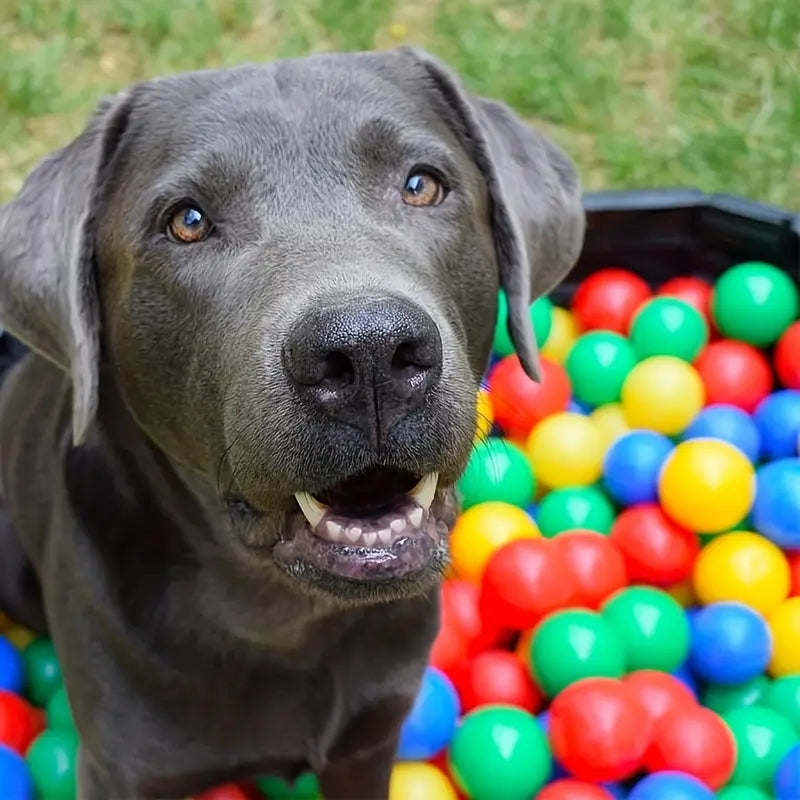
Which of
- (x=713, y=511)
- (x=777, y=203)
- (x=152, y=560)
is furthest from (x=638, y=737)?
(x=777, y=203)

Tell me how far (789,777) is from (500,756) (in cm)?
56

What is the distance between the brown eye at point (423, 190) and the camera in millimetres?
1752

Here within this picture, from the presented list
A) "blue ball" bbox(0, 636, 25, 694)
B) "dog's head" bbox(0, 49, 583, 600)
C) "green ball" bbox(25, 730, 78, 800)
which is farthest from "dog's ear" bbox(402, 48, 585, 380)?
"blue ball" bbox(0, 636, 25, 694)

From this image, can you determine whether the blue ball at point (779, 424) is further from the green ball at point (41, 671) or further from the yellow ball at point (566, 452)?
the green ball at point (41, 671)

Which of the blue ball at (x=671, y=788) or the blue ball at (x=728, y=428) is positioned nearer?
the blue ball at (x=671, y=788)

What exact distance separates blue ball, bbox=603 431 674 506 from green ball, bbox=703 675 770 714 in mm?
471

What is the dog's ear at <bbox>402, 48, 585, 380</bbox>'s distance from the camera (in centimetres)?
191

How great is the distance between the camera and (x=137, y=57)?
13.1ft

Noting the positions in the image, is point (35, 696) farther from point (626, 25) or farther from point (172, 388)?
point (626, 25)

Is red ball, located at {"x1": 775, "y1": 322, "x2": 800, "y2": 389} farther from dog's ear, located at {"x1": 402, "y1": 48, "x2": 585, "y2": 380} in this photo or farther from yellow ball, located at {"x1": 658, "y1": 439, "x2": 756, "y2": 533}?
dog's ear, located at {"x1": 402, "y1": 48, "x2": 585, "y2": 380}

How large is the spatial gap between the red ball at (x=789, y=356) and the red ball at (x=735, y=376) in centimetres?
4

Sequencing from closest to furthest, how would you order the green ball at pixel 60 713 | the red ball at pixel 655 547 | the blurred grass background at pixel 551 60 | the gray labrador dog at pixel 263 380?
the gray labrador dog at pixel 263 380, the green ball at pixel 60 713, the red ball at pixel 655 547, the blurred grass background at pixel 551 60

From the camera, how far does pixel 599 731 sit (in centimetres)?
232

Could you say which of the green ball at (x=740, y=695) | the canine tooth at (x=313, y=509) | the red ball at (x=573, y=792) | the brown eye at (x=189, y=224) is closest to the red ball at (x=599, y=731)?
the red ball at (x=573, y=792)
